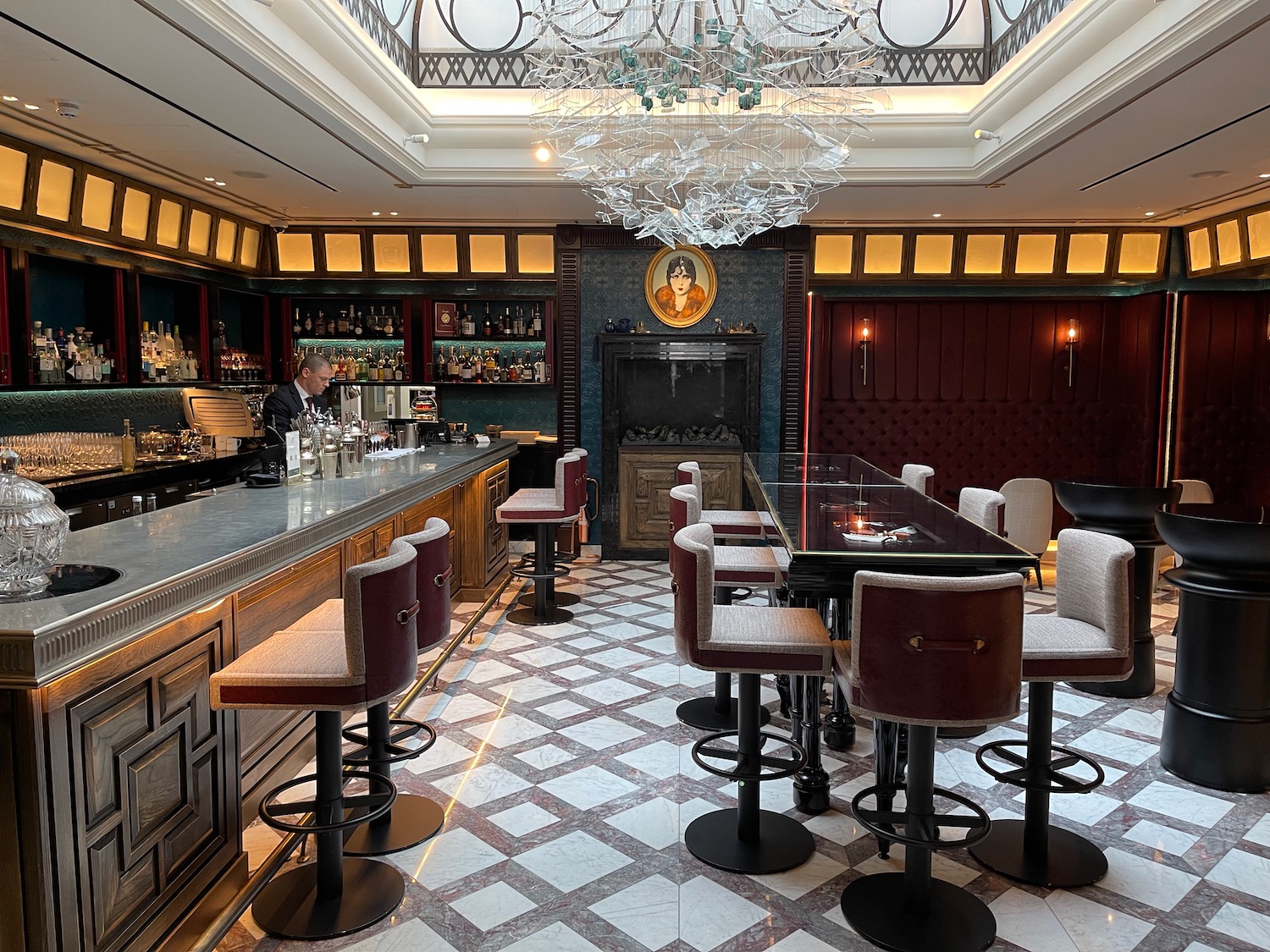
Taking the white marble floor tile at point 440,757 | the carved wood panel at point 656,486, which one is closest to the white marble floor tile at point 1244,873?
the white marble floor tile at point 440,757

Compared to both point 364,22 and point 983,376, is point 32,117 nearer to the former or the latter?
point 364,22

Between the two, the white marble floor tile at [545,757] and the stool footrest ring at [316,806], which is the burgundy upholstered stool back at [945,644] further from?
the white marble floor tile at [545,757]

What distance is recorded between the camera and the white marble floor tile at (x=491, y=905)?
282cm

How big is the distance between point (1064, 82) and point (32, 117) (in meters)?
5.91

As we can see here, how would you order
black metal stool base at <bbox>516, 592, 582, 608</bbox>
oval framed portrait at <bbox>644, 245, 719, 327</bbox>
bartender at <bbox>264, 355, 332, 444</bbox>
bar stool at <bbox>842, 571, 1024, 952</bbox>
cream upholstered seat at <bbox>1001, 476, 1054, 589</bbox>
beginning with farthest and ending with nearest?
oval framed portrait at <bbox>644, 245, 719, 327</bbox>, cream upholstered seat at <bbox>1001, 476, 1054, 589</bbox>, black metal stool base at <bbox>516, 592, 582, 608</bbox>, bartender at <bbox>264, 355, 332, 444</bbox>, bar stool at <bbox>842, 571, 1024, 952</bbox>

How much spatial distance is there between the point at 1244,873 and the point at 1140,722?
5.24ft

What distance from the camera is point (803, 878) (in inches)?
121

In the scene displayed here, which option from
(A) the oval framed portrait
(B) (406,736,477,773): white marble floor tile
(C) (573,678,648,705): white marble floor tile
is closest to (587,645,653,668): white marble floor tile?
(C) (573,678,648,705): white marble floor tile

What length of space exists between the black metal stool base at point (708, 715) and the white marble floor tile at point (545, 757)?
689 millimetres

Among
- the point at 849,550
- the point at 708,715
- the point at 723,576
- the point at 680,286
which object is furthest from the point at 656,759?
the point at 680,286

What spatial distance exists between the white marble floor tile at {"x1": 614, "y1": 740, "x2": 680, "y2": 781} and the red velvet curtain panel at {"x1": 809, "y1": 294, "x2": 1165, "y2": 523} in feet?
18.3

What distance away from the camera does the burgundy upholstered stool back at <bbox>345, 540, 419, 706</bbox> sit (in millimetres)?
2537

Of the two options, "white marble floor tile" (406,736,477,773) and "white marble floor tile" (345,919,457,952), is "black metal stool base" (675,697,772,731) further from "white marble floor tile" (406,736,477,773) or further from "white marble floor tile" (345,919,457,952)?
"white marble floor tile" (345,919,457,952)

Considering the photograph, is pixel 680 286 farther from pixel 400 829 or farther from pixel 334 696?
pixel 334 696
